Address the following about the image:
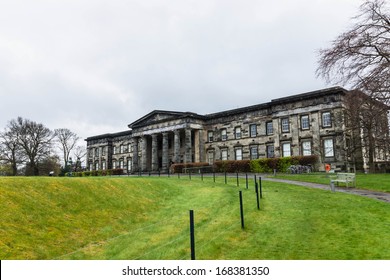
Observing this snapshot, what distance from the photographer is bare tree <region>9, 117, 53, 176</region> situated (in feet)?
165

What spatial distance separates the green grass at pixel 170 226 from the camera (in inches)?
288

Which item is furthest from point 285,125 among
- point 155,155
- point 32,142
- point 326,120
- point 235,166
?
point 32,142

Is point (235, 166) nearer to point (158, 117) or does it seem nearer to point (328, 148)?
point (328, 148)

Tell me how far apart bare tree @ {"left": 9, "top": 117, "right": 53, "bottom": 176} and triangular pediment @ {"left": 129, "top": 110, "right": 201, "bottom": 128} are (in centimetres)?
1549

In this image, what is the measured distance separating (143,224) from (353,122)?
2552 cm

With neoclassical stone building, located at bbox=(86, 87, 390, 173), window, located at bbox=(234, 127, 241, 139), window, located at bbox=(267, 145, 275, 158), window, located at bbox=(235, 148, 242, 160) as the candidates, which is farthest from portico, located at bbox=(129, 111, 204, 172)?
window, located at bbox=(267, 145, 275, 158)

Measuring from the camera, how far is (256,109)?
4416 centimetres

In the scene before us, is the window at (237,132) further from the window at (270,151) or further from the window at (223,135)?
the window at (270,151)

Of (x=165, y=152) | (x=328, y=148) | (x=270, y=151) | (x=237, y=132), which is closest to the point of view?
(x=328, y=148)

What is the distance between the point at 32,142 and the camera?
51.7m

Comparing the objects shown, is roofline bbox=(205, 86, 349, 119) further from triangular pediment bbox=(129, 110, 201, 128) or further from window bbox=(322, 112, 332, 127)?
triangular pediment bbox=(129, 110, 201, 128)

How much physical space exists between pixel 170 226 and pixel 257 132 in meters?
35.3

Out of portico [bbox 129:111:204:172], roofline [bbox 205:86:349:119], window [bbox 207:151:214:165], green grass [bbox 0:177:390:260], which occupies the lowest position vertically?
green grass [bbox 0:177:390:260]

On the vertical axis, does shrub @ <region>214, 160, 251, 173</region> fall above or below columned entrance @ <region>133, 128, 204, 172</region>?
below
